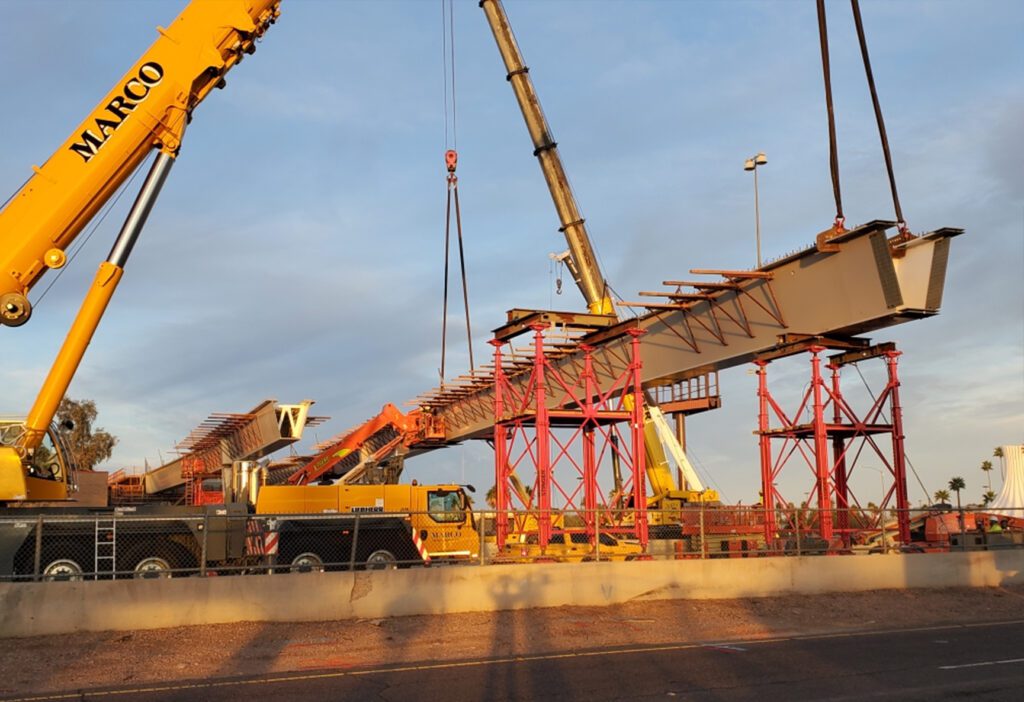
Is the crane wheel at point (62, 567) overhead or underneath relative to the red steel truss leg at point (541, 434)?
underneath

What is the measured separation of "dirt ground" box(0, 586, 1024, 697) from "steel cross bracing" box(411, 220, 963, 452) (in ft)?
28.2

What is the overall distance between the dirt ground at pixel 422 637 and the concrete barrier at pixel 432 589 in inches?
12.2

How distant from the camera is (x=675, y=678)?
12.7 m

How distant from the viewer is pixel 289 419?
38594 millimetres

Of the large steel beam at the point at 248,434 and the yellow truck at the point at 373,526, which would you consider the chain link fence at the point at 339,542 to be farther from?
the large steel beam at the point at 248,434

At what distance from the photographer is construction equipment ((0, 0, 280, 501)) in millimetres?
17578

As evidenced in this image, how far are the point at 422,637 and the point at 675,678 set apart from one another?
562cm

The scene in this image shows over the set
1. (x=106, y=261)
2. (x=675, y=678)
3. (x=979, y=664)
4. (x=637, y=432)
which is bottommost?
(x=979, y=664)

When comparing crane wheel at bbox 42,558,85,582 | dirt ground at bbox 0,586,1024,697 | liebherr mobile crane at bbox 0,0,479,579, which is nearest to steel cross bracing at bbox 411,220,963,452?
dirt ground at bbox 0,586,1024,697

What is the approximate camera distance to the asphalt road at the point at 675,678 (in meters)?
11.6

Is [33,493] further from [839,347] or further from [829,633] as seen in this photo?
[839,347]

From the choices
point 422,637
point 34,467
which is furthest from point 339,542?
point 422,637

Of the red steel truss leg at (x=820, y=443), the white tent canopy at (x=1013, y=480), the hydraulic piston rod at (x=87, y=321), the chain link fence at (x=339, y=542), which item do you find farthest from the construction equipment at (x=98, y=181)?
the white tent canopy at (x=1013, y=480)

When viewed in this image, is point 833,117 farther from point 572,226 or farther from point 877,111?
point 572,226
